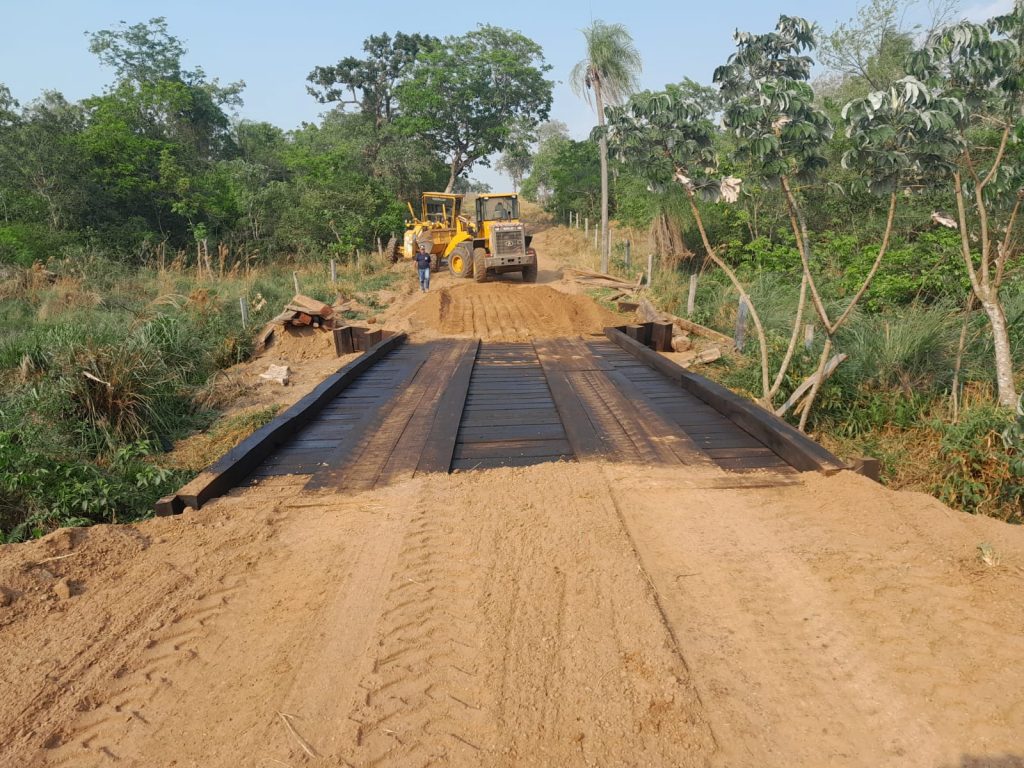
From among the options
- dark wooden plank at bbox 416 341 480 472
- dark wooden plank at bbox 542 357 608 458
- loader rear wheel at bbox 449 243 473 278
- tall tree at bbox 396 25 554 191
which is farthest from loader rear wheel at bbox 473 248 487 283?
tall tree at bbox 396 25 554 191

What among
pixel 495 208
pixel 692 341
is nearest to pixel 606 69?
pixel 495 208

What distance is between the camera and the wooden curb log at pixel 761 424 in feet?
14.0

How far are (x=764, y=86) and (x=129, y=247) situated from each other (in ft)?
70.2

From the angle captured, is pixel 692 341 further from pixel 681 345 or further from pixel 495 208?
pixel 495 208

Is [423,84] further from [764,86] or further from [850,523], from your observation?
[850,523]

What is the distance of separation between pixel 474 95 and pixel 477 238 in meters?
24.1

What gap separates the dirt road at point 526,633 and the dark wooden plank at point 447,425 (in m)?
0.57

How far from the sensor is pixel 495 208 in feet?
64.6

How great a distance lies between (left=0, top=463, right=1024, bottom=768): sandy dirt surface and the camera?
210 centimetres

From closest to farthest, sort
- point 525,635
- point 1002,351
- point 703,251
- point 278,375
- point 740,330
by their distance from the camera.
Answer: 1. point 525,635
2. point 1002,351
3. point 278,375
4. point 740,330
5. point 703,251

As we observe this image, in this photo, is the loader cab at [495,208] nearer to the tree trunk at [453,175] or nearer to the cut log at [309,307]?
the cut log at [309,307]

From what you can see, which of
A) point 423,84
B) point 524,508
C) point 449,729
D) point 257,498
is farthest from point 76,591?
point 423,84

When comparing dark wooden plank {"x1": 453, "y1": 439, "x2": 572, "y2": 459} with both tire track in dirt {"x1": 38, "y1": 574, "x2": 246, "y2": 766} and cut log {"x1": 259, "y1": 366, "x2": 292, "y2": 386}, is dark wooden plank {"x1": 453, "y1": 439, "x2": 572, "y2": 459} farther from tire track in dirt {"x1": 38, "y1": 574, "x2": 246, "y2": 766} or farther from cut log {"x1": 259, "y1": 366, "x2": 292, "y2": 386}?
cut log {"x1": 259, "y1": 366, "x2": 292, "y2": 386}

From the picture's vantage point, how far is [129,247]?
65.6ft
